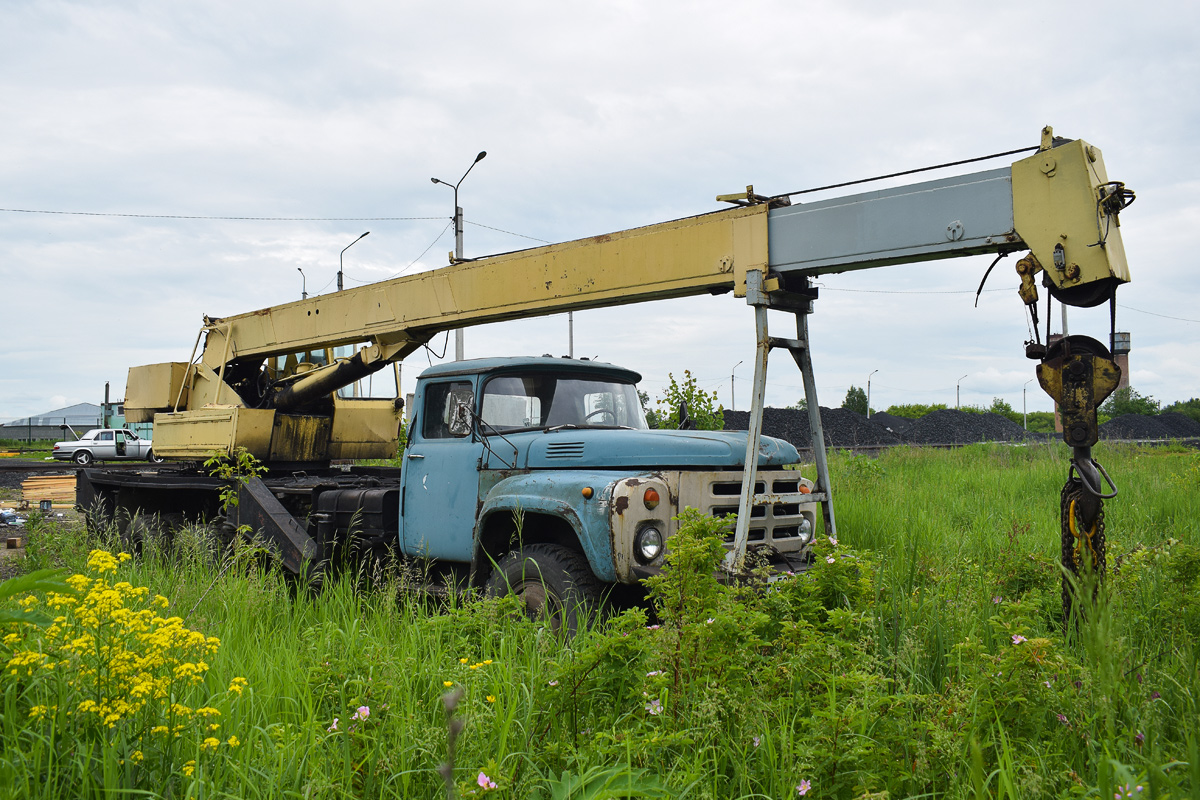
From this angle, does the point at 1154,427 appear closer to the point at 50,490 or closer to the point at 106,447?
the point at 50,490

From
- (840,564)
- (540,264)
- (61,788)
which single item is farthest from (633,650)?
(540,264)

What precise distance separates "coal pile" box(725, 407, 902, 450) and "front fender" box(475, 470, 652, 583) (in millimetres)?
17870

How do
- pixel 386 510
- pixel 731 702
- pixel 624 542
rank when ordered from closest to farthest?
pixel 731 702 < pixel 624 542 < pixel 386 510

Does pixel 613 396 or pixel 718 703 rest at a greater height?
pixel 613 396

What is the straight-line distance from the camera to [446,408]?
606 cm

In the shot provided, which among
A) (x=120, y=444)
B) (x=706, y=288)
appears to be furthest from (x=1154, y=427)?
(x=120, y=444)

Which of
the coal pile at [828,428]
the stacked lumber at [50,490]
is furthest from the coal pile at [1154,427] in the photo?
the stacked lumber at [50,490]

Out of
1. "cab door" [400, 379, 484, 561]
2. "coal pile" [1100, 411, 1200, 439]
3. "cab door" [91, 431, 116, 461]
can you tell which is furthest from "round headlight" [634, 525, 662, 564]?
"cab door" [91, 431, 116, 461]

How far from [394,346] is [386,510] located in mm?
1628

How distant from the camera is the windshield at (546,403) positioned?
227 inches

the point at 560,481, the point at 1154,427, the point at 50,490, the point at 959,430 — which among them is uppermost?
the point at 1154,427

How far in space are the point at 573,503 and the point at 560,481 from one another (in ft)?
0.70

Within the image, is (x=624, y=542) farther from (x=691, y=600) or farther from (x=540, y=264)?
(x=540, y=264)

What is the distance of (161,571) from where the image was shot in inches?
246
